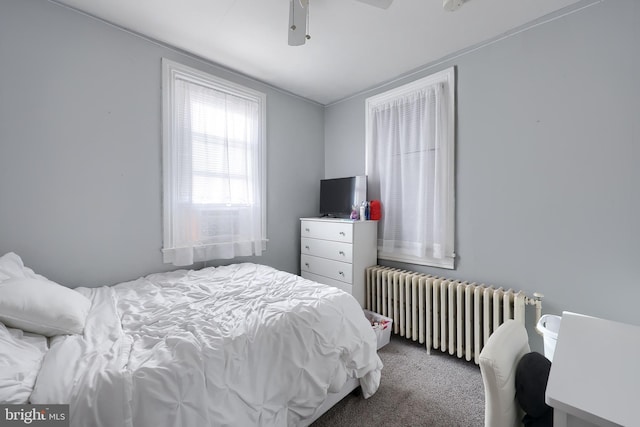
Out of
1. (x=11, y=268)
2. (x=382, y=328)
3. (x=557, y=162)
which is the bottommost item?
(x=382, y=328)

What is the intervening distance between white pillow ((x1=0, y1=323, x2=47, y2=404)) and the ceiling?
2.21 metres

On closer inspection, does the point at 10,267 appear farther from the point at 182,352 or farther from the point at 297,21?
the point at 297,21

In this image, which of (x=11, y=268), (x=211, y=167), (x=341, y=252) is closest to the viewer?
(x=11, y=268)

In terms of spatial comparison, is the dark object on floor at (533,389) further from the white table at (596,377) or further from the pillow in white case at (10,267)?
the pillow in white case at (10,267)

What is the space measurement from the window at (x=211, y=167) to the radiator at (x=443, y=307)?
59.6 inches

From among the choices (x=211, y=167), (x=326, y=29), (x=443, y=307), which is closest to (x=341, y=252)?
(x=443, y=307)

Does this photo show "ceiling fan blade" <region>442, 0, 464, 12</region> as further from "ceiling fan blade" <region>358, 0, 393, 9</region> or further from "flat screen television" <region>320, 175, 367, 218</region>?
"flat screen television" <region>320, 175, 367, 218</region>

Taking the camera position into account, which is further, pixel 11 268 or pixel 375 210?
pixel 375 210

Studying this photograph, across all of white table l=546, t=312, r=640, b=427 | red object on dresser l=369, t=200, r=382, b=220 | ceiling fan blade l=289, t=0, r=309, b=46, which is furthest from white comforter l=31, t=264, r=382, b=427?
ceiling fan blade l=289, t=0, r=309, b=46

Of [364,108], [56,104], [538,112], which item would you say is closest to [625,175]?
[538,112]

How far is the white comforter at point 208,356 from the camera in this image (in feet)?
3.10

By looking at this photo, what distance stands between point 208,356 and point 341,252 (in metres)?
1.84

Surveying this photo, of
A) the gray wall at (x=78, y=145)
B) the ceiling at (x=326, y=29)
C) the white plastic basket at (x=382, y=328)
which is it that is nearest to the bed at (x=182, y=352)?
the gray wall at (x=78, y=145)

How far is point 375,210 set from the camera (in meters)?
2.96
